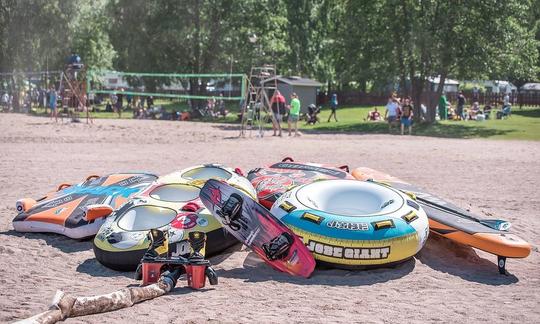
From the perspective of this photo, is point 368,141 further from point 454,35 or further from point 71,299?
point 71,299

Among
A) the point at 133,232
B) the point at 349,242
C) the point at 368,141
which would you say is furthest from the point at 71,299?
the point at 368,141

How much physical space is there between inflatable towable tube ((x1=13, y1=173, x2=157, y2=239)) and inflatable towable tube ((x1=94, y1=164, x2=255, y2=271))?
2.25ft

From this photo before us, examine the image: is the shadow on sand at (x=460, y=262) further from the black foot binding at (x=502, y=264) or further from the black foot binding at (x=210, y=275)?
the black foot binding at (x=210, y=275)

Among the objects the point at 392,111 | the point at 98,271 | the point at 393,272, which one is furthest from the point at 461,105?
the point at 98,271

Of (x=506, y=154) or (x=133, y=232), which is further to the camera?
(x=506, y=154)

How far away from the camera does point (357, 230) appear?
6.57m

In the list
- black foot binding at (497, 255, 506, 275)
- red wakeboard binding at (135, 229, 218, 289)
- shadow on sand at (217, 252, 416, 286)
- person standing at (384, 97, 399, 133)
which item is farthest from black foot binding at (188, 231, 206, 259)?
person standing at (384, 97, 399, 133)

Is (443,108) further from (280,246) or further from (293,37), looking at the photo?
(280,246)

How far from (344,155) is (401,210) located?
10.4m

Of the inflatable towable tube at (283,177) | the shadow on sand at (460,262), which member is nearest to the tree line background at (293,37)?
the inflatable towable tube at (283,177)

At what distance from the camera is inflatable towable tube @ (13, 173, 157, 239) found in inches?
308

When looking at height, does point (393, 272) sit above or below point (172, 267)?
below

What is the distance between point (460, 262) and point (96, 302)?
412 cm

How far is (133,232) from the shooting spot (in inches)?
262
